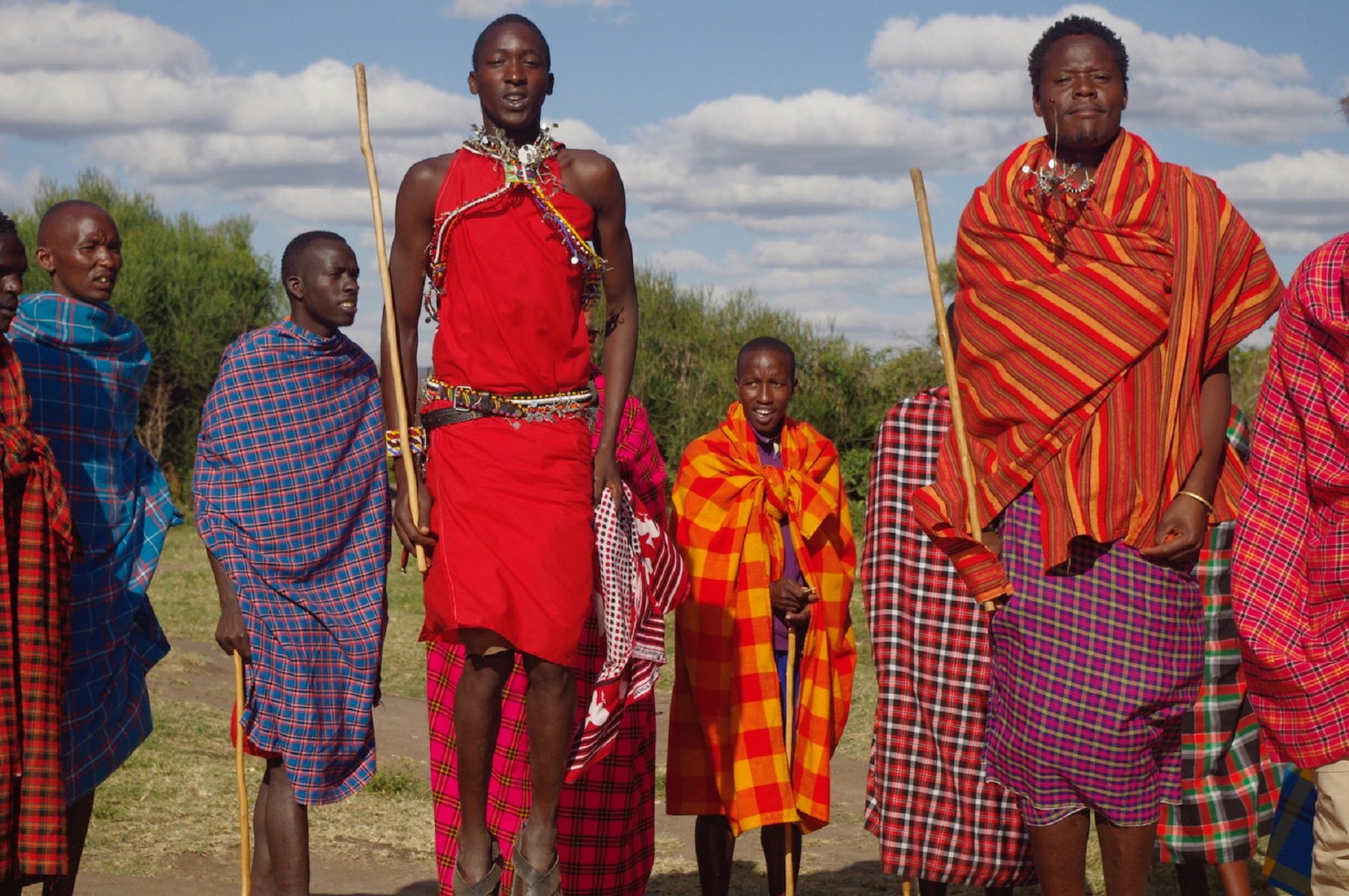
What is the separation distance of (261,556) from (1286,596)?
11.6ft

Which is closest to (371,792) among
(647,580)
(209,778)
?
(209,778)

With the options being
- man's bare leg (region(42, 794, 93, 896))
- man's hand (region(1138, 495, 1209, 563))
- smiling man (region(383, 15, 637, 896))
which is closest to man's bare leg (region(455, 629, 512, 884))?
smiling man (region(383, 15, 637, 896))

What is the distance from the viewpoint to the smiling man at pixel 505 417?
15.6 ft

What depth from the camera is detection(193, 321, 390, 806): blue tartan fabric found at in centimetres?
598

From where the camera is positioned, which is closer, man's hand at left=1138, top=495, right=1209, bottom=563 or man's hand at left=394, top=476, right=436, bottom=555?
man's hand at left=1138, top=495, right=1209, bottom=563

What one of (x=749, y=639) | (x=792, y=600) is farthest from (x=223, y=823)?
(x=792, y=600)

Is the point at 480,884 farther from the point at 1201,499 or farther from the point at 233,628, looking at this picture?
the point at 1201,499

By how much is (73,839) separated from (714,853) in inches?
94.6

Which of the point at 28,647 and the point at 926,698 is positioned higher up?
the point at 28,647

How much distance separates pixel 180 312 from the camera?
26906mm

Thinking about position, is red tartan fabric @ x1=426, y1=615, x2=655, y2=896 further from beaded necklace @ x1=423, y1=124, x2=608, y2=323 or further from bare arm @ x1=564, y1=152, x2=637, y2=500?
beaded necklace @ x1=423, y1=124, x2=608, y2=323

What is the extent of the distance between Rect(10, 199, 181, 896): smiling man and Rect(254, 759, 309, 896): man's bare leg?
515 millimetres

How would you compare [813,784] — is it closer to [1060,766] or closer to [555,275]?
[1060,766]

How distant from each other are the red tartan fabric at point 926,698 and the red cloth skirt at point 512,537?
1.56 meters
